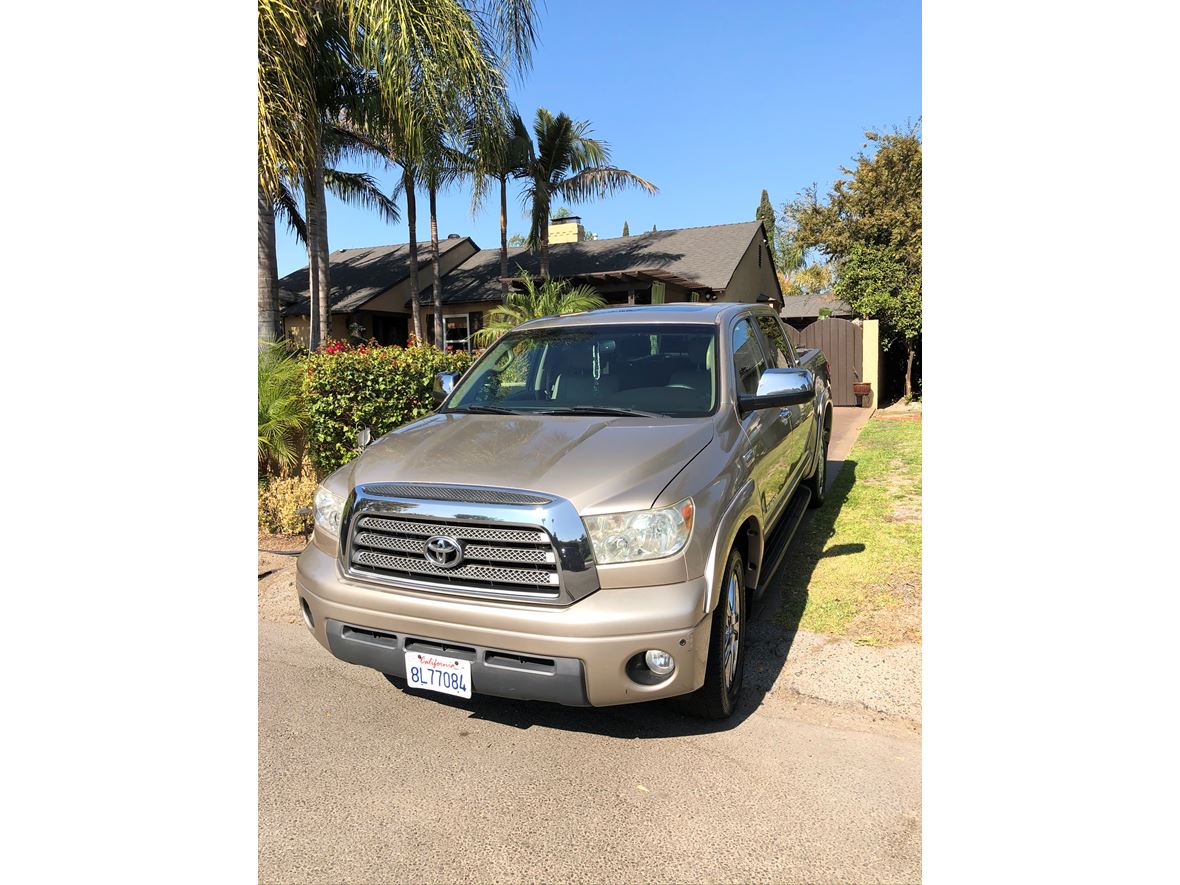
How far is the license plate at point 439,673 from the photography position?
2.99 metres

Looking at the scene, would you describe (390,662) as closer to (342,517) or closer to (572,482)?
(342,517)

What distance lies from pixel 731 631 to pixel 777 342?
3184 mm

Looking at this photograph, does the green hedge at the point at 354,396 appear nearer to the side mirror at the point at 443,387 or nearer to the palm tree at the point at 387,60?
the side mirror at the point at 443,387

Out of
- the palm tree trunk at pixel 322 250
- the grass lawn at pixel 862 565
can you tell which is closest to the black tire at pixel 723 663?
the grass lawn at pixel 862 565

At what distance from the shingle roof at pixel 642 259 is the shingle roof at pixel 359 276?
184 centimetres

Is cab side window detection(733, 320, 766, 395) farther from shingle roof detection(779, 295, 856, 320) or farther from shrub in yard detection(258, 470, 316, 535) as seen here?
shingle roof detection(779, 295, 856, 320)

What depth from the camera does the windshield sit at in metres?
4.04

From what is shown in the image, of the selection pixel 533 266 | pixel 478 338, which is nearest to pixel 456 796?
pixel 478 338

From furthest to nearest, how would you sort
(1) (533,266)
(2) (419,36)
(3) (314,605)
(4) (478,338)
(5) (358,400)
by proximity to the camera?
(1) (533,266), (4) (478,338), (2) (419,36), (5) (358,400), (3) (314,605)

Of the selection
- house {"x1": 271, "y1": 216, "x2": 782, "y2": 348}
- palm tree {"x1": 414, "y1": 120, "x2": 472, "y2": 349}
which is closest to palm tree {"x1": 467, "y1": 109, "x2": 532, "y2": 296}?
palm tree {"x1": 414, "y1": 120, "x2": 472, "y2": 349}

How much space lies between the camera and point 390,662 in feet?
10.3

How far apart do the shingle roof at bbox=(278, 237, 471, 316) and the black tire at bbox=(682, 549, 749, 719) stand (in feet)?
82.3

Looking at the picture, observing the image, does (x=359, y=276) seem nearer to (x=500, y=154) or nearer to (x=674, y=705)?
(x=500, y=154)

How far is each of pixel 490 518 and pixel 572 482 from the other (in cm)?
35
